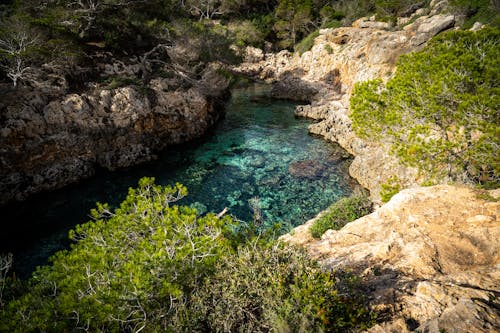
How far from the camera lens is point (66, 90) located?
19219 millimetres

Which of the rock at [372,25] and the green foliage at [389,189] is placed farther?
the rock at [372,25]

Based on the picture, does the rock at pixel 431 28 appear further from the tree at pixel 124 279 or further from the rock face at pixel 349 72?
the tree at pixel 124 279

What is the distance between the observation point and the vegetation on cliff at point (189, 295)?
14.5ft

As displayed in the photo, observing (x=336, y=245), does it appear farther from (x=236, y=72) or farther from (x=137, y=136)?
(x=236, y=72)

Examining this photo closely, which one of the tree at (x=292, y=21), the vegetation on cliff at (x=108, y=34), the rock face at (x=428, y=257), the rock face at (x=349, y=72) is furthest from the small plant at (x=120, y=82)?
the tree at (x=292, y=21)

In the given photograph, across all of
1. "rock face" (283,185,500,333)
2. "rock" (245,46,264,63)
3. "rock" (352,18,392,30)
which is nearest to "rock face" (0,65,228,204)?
"rock face" (283,185,500,333)

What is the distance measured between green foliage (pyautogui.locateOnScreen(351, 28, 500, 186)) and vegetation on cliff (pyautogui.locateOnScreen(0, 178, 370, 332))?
773cm

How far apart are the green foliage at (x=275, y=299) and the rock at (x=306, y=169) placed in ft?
44.3

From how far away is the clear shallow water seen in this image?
14.1 metres

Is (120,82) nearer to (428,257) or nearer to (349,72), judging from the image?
(428,257)

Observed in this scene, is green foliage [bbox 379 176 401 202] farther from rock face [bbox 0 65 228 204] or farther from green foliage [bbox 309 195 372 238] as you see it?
rock face [bbox 0 65 228 204]

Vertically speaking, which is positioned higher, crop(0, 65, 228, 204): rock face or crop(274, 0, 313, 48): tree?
crop(274, 0, 313, 48): tree

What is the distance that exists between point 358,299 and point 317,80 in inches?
1553

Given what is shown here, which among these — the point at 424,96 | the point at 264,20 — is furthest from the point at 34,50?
the point at 264,20
